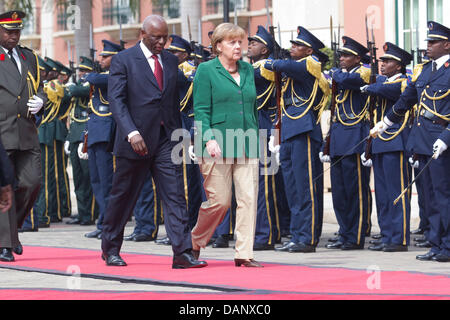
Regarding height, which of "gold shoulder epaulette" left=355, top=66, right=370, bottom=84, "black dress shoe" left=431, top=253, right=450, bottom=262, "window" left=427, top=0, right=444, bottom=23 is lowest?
"black dress shoe" left=431, top=253, right=450, bottom=262

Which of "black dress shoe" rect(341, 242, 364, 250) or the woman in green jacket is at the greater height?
the woman in green jacket

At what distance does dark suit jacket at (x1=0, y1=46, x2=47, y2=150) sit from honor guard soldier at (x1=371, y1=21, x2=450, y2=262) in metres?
3.27

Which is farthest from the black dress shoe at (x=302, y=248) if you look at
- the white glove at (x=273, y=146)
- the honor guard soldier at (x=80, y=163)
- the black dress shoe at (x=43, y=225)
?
the black dress shoe at (x=43, y=225)

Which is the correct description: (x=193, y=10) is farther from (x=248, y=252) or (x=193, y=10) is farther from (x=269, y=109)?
(x=248, y=252)

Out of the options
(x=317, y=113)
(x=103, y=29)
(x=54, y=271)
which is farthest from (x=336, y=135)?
(x=103, y=29)

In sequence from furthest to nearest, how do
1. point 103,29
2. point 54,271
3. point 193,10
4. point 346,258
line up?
1. point 103,29
2. point 193,10
3. point 346,258
4. point 54,271

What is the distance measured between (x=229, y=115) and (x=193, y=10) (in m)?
14.1

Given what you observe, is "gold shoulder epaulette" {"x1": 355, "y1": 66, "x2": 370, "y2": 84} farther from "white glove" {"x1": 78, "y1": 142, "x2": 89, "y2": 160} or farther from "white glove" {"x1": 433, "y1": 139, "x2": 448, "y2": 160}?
"white glove" {"x1": 78, "y1": 142, "x2": 89, "y2": 160}

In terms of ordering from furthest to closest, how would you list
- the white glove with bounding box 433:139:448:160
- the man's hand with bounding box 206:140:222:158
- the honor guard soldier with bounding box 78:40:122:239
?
the honor guard soldier with bounding box 78:40:122:239 → the white glove with bounding box 433:139:448:160 → the man's hand with bounding box 206:140:222:158

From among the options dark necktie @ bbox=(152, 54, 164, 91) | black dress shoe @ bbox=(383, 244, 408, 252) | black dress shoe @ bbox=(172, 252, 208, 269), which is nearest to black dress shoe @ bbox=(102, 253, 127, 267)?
black dress shoe @ bbox=(172, 252, 208, 269)

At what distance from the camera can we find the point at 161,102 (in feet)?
29.1

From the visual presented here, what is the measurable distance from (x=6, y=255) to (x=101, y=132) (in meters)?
3.21

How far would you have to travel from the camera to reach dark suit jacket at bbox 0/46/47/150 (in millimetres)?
9484

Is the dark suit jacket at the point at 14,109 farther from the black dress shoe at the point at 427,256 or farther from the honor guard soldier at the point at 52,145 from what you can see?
the honor guard soldier at the point at 52,145
